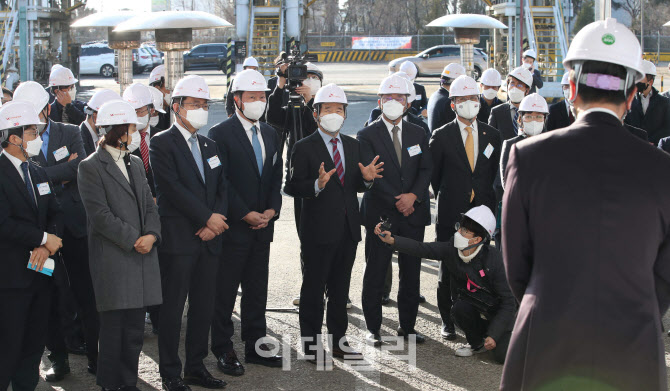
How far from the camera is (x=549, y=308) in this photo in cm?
294

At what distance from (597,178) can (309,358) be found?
13.2 ft

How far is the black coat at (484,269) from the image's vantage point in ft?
21.1

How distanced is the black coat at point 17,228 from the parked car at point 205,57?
1623 inches

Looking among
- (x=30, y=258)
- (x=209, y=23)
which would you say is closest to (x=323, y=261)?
(x=30, y=258)

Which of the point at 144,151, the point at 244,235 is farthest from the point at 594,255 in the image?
the point at 144,151

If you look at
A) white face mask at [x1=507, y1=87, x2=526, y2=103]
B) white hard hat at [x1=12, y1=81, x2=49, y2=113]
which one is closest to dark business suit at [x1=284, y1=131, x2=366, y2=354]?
white hard hat at [x1=12, y1=81, x2=49, y2=113]

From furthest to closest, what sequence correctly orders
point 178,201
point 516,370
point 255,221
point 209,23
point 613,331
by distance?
point 209,23 < point 255,221 < point 178,201 < point 516,370 < point 613,331

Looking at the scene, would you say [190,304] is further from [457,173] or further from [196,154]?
[457,173]

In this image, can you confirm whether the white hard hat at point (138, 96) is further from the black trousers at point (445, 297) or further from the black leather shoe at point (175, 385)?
the black trousers at point (445, 297)

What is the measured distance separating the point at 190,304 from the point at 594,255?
388cm

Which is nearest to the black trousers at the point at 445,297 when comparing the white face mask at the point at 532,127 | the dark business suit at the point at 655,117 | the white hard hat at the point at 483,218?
the white hard hat at the point at 483,218

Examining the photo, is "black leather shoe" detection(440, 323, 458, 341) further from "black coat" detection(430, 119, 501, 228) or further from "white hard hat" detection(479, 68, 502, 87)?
"white hard hat" detection(479, 68, 502, 87)

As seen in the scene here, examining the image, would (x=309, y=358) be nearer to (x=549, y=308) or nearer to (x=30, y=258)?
(x=30, y=258)

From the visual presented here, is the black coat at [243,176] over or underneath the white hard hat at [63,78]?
underneath
